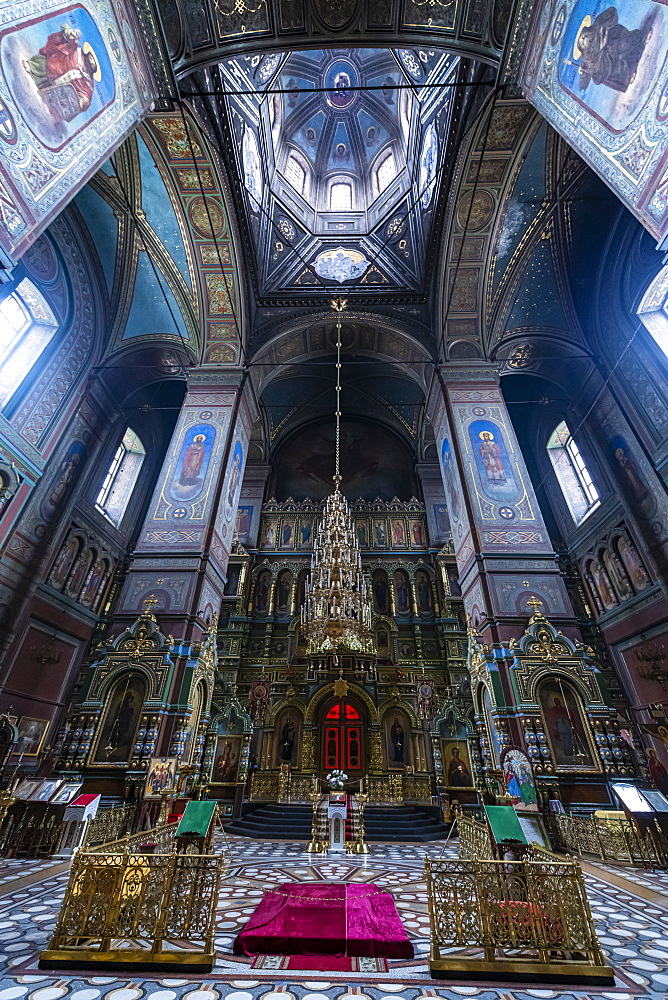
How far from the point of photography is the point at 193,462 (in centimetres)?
1121

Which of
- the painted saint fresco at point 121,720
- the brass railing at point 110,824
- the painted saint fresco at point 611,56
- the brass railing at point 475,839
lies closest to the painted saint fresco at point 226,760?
the painted saint fresco at point 121,720

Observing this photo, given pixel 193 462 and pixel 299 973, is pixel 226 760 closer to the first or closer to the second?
pixel 193 462

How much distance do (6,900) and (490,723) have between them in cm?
743

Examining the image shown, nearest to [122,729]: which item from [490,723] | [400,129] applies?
[490,723]

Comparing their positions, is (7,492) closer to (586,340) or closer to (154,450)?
(154,450)

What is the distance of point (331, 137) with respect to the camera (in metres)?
17.1

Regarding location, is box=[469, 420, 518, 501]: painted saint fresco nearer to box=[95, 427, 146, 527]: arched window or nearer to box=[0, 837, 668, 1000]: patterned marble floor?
box=[0, 837, 668, 1000]: patterned marble floor

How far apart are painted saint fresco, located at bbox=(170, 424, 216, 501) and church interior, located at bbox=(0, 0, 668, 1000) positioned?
0.26ft

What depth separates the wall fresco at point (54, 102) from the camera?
14.8ft

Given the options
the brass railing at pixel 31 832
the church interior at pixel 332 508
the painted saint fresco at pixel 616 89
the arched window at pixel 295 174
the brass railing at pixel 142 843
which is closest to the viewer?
the church interior at pixel 332 508

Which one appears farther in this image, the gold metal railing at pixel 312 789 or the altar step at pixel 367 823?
the gold metal railing at pixel 312 789

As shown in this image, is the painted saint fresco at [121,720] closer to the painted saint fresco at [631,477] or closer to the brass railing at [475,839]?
the brass railing at [475,839]

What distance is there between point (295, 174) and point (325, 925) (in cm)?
2001

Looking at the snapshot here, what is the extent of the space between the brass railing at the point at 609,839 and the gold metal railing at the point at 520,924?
4.00 meters
